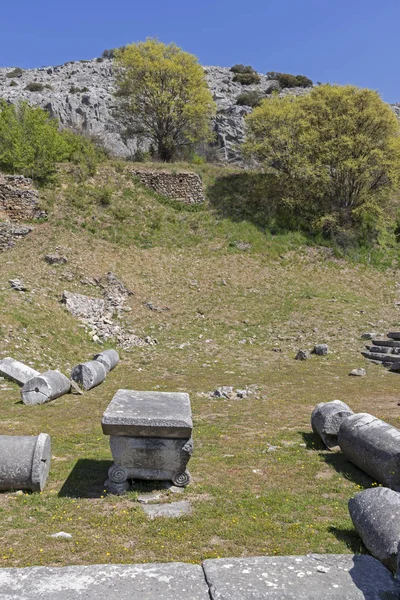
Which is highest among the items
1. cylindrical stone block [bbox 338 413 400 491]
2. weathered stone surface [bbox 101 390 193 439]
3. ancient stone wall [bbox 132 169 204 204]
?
ancient stone wall [bbox 132 169 204 204]

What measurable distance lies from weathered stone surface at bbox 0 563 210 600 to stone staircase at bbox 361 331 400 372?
43.7ft

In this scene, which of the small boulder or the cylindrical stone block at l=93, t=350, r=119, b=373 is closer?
the cylindrical stone block at l=93, t=350, r=119, b=373

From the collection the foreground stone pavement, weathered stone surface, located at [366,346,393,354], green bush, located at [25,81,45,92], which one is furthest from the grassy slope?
green bush, located at [25,81,45,92]

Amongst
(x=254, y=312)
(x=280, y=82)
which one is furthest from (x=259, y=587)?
(x=280, y=82)

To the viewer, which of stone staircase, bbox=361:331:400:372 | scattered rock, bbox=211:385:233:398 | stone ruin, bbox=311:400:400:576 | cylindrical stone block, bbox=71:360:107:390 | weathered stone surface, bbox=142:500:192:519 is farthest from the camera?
stone staircase, bbox=361:331:400:372

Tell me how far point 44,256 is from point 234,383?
12726mm

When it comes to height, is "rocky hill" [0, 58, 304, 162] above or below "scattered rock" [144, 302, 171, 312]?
above

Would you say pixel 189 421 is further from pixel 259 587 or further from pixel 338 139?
pixel 338 139

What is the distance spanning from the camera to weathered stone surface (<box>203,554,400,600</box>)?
3652mm

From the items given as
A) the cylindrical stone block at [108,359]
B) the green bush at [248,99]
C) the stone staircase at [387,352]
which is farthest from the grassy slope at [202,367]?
the green bush at [248,99]

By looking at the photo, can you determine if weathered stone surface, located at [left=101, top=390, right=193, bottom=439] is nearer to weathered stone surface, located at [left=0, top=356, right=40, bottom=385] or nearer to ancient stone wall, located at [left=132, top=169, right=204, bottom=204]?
weathered stone surface, located at [left=0, top=356, right=40, bottom=385]

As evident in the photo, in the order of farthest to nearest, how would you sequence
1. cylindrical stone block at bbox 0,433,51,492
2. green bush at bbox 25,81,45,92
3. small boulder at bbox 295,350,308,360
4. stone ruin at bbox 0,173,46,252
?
green bush at bbox 25,81,45,92
stone ruin at bbox 0,173,46,252
small boulder at bbox 295,350,308,360
cylindrical stone block at bbox 0,433,51,492

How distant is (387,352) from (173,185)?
1818 centimetres

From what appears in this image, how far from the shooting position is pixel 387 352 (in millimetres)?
16594
